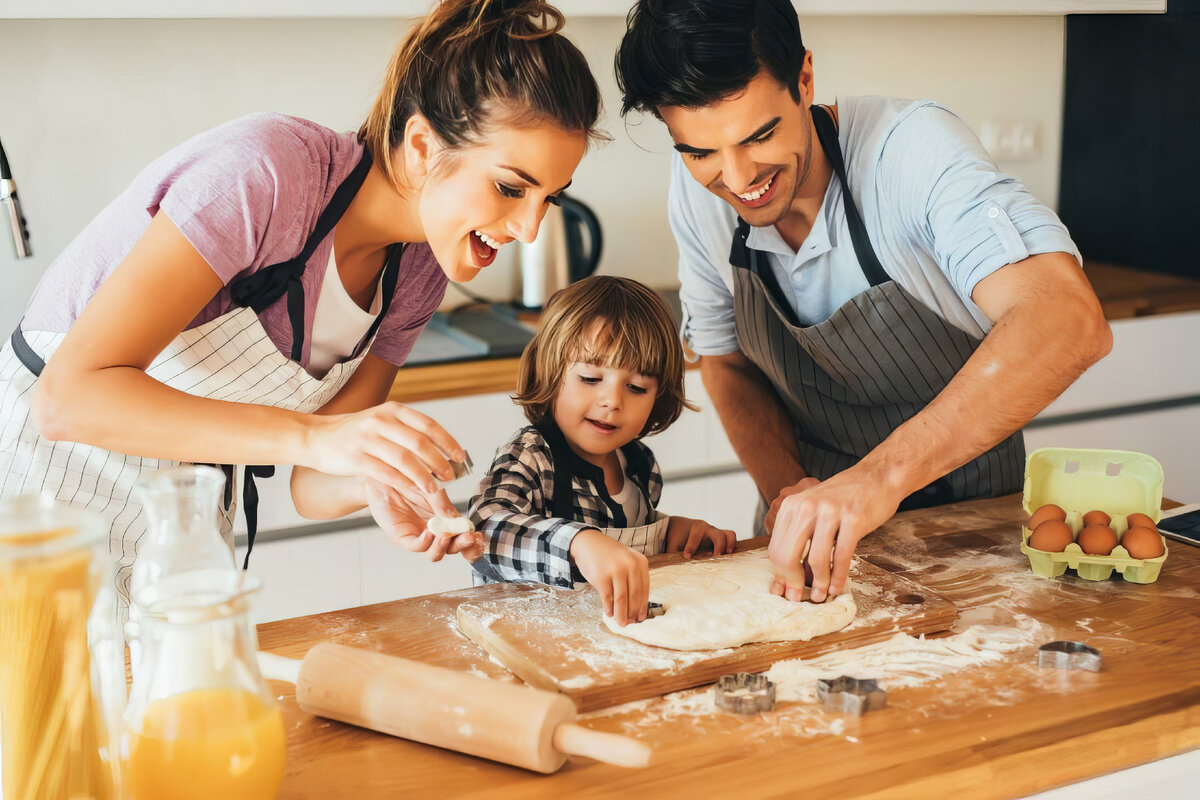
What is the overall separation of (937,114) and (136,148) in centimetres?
182

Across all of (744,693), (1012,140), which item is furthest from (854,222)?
(1012,140)

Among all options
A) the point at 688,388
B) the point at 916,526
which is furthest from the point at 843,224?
the point at 688,388

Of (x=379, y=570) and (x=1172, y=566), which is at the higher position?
(x=1172, y=566)

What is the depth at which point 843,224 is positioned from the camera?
148 centimetres

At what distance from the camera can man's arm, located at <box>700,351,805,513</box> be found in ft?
5.55

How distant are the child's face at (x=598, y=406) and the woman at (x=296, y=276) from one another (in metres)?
0.26

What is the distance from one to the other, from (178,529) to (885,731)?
577 millimetres

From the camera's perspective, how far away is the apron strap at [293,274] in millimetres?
1210

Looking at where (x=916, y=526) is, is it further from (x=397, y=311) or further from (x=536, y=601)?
(x=397, y=311)

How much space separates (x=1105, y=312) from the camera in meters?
2.88

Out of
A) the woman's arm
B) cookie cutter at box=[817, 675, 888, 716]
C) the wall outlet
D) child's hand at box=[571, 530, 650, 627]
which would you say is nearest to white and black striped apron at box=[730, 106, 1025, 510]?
child's hand at box=[571, 530, 650, 627]

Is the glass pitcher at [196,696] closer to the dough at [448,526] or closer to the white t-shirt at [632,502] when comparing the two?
the dough at [448,526]

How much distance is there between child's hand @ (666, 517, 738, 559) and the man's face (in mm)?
416

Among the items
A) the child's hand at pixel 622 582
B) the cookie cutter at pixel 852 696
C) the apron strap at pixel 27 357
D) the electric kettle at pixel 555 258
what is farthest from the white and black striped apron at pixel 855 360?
the electric kettle at pixel 555 258
